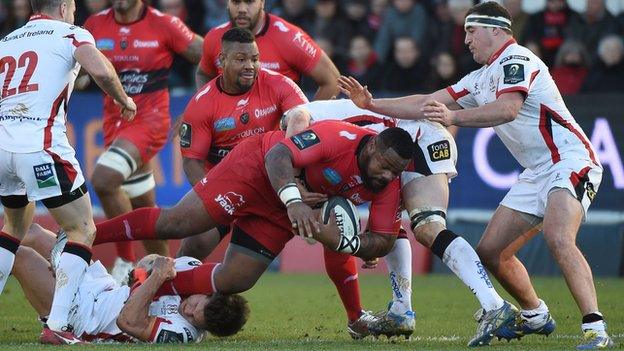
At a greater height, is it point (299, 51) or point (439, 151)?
point (299, 51)

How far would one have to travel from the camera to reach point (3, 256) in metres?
9.73

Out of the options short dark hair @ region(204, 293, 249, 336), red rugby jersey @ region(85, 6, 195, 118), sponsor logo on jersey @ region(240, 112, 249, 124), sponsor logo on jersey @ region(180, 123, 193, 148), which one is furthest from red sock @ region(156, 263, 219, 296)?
red rugby jersey @ region(85, 6, 195, 118)

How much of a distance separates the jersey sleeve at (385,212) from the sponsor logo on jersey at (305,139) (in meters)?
0.70

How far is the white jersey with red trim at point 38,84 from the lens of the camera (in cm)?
970

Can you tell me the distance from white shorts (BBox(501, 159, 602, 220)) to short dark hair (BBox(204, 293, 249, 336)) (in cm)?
228

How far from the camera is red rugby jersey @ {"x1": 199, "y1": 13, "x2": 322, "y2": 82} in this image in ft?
41.0

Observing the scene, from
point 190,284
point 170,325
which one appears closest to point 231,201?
point 190,284

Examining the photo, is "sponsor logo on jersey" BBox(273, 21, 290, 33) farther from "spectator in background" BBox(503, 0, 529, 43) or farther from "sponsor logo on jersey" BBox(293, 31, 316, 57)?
"spectator in background" BBox(503, 0, 529, 43)

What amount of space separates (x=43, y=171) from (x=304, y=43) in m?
3.72

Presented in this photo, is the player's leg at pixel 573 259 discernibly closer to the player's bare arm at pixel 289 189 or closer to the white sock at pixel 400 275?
the white sock at pixel 400 275

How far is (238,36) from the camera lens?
1130cm

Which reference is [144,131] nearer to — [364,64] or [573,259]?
[364,64]

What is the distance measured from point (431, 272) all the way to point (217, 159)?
5608mm

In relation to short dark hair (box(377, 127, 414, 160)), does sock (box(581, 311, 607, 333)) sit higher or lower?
lower
